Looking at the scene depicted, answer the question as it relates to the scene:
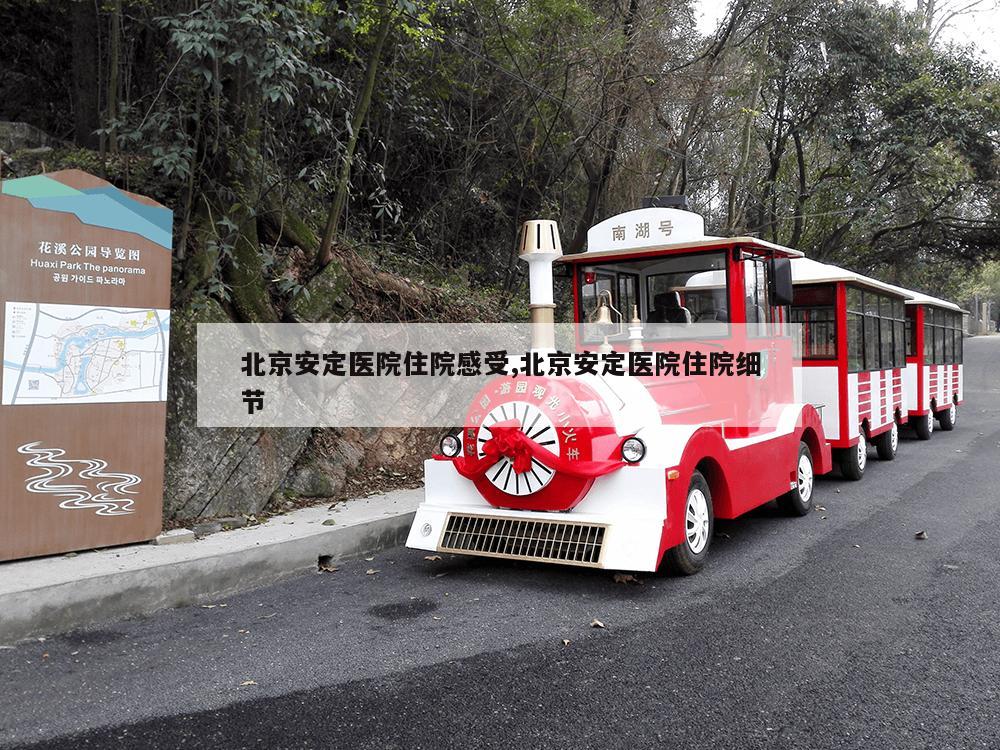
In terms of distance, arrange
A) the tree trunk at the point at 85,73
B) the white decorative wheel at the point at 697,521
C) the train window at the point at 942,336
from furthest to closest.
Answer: the train window at the point at 942,336 → the tree trunk at the point at 85,73 → the white decorative wheel at the point at 697,521

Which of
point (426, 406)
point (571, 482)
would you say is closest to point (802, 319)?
point (426, 406)

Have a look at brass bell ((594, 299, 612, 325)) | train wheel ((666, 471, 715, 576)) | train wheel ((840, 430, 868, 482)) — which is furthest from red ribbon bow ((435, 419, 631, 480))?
train wheel ((840, 430, 868, 482))

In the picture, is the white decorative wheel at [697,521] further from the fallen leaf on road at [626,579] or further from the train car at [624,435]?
the fallen leaf on road at [626,579]

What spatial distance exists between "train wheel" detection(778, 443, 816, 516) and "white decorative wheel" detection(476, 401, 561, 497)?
10.2ft

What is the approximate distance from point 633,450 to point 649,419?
19.5 inches

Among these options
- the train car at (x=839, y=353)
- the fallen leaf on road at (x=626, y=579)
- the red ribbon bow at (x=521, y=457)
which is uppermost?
the train car at (x=839, y=353)

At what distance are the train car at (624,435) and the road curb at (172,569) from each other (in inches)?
31.2

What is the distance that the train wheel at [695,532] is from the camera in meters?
5.16

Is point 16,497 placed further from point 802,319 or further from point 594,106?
point 594,106

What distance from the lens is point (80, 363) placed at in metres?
5.06

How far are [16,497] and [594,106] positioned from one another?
934 cm

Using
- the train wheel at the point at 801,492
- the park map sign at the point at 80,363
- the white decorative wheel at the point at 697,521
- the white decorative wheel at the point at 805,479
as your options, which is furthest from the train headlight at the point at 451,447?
the white decorative wheel at the point at 805,479

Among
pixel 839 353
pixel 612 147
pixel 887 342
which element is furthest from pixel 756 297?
pixel 612 147

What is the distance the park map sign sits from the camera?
15.7 feet
